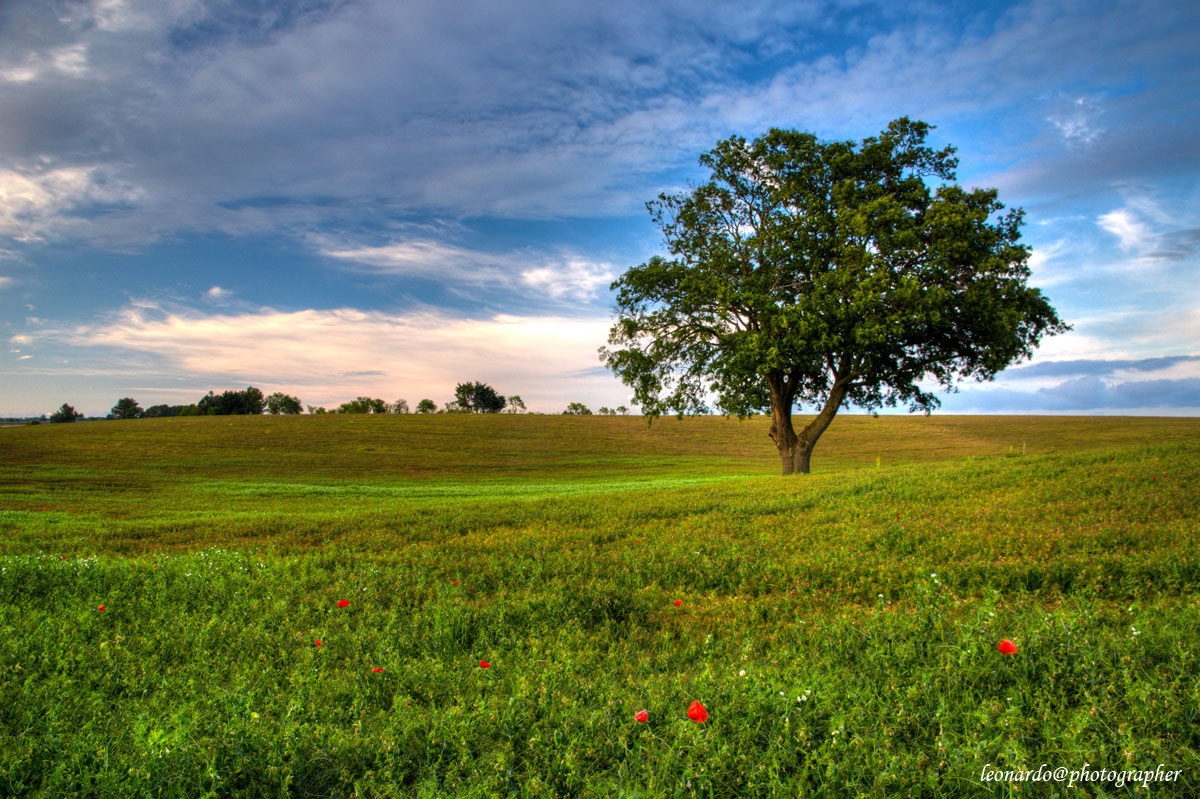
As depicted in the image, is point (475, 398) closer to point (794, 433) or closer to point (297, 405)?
point (297, 405)

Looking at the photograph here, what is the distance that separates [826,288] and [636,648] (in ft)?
67.2

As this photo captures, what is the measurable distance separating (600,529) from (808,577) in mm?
5013

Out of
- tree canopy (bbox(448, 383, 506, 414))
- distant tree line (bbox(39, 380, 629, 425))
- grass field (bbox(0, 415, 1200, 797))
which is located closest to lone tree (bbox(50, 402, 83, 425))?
distant tree line (bbox(39, 380, 629, 425))

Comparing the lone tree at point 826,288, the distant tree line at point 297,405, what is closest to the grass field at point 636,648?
the lone tree at point 826,288

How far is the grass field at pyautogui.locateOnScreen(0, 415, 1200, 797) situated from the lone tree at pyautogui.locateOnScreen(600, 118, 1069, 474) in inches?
359

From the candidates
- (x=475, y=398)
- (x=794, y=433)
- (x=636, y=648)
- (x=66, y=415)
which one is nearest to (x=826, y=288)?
(x=794, y=433)

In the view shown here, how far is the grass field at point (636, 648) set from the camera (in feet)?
11.4

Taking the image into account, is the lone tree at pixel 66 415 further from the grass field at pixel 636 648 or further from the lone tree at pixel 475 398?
the grass field at pixel 636 648

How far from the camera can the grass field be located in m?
3.46

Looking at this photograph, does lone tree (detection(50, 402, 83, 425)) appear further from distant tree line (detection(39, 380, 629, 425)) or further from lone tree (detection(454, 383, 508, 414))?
lone tree (detection(454, 383, 508, 414))

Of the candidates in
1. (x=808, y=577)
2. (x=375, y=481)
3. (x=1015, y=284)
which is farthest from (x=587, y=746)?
(x=375, y=481)

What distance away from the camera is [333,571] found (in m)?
9.27

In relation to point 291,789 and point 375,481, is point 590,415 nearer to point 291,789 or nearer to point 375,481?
point 375,481

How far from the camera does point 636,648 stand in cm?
593
